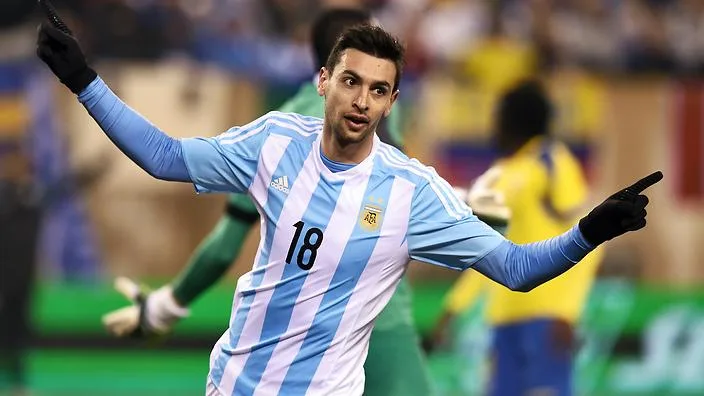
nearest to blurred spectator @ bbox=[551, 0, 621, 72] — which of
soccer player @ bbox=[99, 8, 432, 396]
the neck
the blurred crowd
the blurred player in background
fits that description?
the blurred crowd

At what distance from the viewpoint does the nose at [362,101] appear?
4.67 m

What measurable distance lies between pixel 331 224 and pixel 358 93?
1.48ft

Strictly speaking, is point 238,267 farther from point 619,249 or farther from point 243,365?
point 243,365

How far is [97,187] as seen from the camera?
1283cm

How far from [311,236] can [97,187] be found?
8.20m

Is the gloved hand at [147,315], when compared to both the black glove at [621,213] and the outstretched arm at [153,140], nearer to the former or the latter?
the outstretched arm at [153,140]

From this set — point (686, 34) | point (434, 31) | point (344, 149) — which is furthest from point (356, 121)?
point (686, 34)

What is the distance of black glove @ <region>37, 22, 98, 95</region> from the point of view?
4527 millimetres

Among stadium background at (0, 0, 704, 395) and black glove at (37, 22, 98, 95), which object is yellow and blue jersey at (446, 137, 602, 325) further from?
black glove at (37, 22, 98, 95)

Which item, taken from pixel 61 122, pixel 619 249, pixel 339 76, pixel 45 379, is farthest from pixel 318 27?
pixel 619 249

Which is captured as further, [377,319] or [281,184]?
[377,319]

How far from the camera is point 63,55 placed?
4570mm

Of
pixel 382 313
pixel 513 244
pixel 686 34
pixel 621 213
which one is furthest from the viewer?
pixel 686 34

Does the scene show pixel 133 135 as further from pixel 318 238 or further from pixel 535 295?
pixel 535 295
